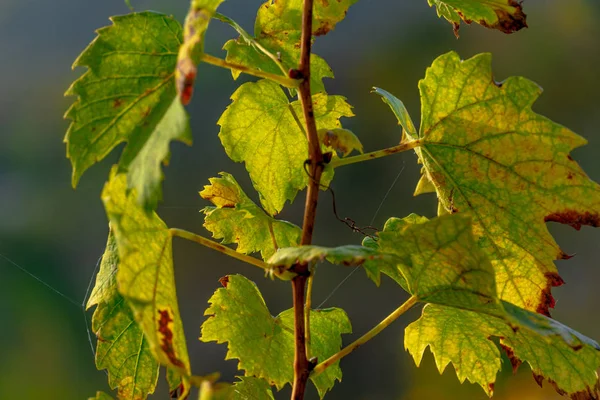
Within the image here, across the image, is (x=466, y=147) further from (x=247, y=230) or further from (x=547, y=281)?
(x=247, y=230)

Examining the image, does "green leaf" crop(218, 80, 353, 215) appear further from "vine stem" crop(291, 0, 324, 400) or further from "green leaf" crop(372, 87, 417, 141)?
"vine stem" crop(291, 0, 324, 400)

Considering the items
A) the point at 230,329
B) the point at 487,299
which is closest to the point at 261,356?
the point at 230,329

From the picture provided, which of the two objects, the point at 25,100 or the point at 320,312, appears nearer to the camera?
the point at 320,312

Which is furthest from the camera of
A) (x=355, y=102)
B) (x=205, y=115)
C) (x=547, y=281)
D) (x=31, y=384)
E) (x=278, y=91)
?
(x=355, y=102)

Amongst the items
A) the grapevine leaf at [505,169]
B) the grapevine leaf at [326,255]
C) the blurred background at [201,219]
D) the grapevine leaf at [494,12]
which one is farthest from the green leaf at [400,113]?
the blurred background at [201,219]

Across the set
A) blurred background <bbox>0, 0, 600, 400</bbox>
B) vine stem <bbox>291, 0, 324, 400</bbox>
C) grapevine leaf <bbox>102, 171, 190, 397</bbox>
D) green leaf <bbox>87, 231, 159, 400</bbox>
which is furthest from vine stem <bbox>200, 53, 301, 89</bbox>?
blurred background <bbox>0, 0, 600, 400</bbox>

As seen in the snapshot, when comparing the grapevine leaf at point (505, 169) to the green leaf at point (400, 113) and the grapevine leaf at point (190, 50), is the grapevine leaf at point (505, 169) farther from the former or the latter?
the grapevine leaf at point (190, 50)
